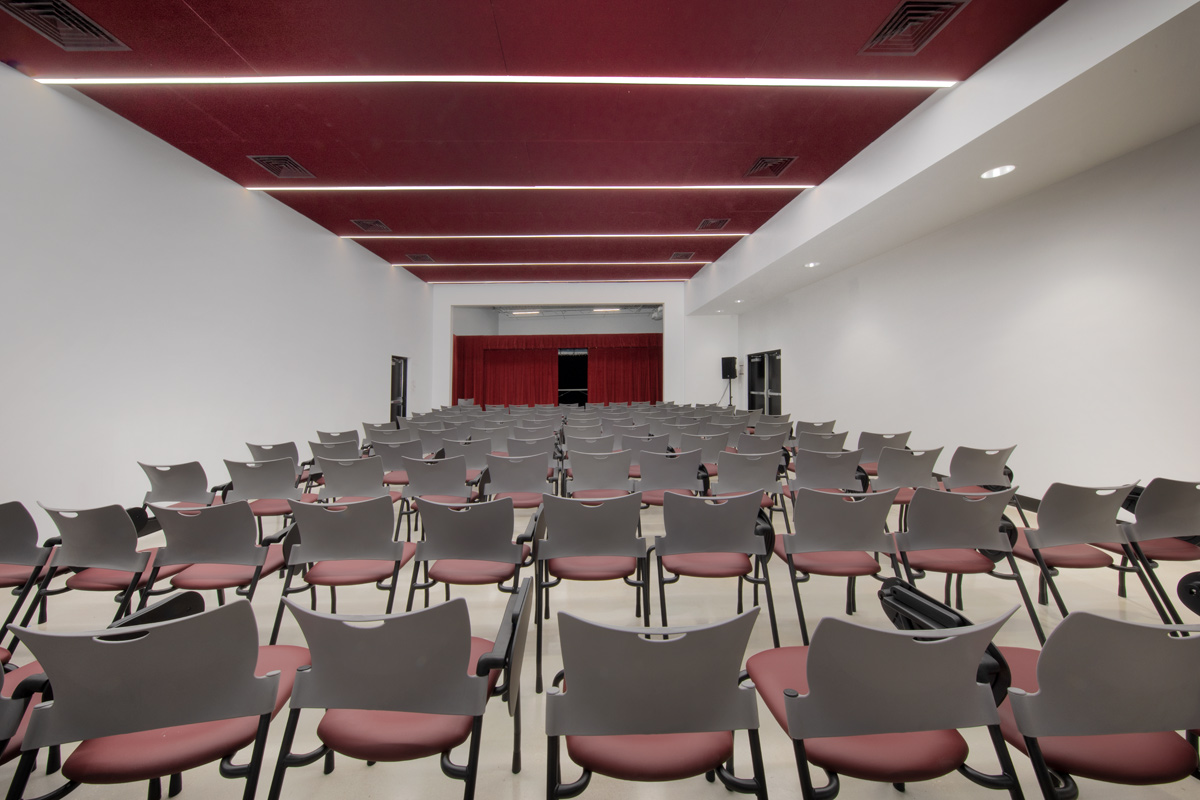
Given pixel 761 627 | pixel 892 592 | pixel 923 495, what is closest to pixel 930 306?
pixel 923 495

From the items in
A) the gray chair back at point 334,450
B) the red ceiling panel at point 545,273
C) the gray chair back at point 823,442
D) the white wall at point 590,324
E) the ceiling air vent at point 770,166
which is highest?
the red ceiling panel at point 545,273

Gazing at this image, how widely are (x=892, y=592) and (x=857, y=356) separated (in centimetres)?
768

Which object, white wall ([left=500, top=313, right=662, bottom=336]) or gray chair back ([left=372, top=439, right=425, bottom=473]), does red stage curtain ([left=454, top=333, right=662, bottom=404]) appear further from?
gray chair back ([left=372, top=439, right=425, bottom=473])

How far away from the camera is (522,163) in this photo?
570cm

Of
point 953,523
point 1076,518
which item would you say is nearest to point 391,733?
point 953,523

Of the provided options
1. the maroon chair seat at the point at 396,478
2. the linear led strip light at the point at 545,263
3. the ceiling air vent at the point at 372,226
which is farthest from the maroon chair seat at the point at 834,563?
the linear led strip light at the point at 545,263

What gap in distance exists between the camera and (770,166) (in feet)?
19.5

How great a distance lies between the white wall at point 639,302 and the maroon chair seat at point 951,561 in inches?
414

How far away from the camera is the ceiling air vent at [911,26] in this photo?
3.30 meters

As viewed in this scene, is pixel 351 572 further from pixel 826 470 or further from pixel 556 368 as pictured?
pixel 556 368

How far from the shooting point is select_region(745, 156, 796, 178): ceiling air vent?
573 cm

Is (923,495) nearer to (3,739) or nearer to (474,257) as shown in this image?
(3,739)

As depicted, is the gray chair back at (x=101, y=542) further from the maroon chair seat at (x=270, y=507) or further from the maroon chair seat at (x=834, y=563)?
the maroon chair seat at (x=834, y=563)

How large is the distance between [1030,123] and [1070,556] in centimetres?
324
